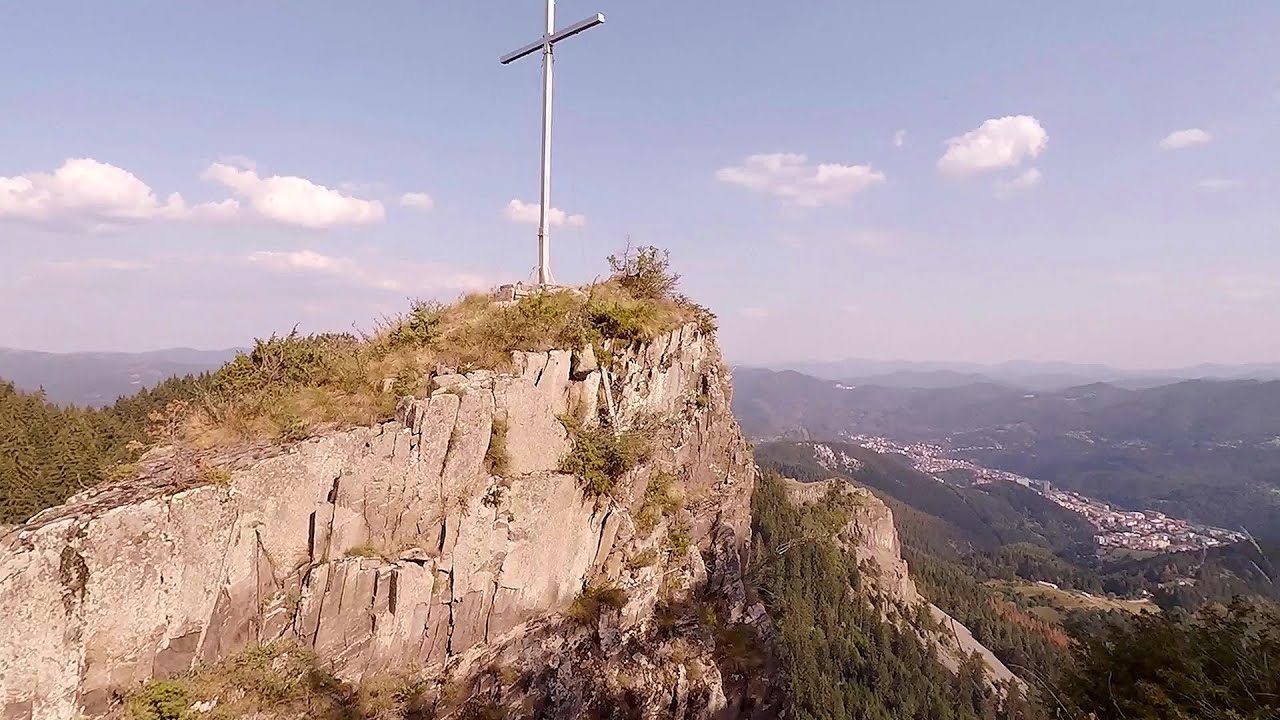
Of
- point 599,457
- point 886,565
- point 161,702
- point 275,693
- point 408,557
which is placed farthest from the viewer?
point 886,565

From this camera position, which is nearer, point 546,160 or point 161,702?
point 161,702

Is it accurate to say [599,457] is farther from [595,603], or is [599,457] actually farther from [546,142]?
→ [546,142]

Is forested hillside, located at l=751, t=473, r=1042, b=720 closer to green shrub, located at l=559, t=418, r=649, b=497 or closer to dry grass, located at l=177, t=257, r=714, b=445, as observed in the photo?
green shrub, located at l=559, t=418, r=649, b=497

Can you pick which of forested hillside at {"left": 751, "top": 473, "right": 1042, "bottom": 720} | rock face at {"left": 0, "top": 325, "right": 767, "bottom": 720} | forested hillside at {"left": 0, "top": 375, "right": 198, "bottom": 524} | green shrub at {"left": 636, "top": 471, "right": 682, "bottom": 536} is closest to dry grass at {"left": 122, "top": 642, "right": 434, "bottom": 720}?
rock face at {"left": 0, "top": 325, "right": 767, "bottom": 720}

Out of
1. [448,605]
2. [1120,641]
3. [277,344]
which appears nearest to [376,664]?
[448,605]

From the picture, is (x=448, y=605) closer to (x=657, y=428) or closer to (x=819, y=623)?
(x=657, y=428)

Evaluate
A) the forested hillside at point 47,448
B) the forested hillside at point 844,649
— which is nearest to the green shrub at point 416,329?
the forested hillside at point 47,448

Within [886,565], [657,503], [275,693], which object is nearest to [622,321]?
[657,503]

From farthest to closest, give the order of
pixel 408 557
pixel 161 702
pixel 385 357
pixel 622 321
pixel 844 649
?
pixel 844 649, pixel 622 321, pixel 385 357, pixel 408 557, pixel 161 702
